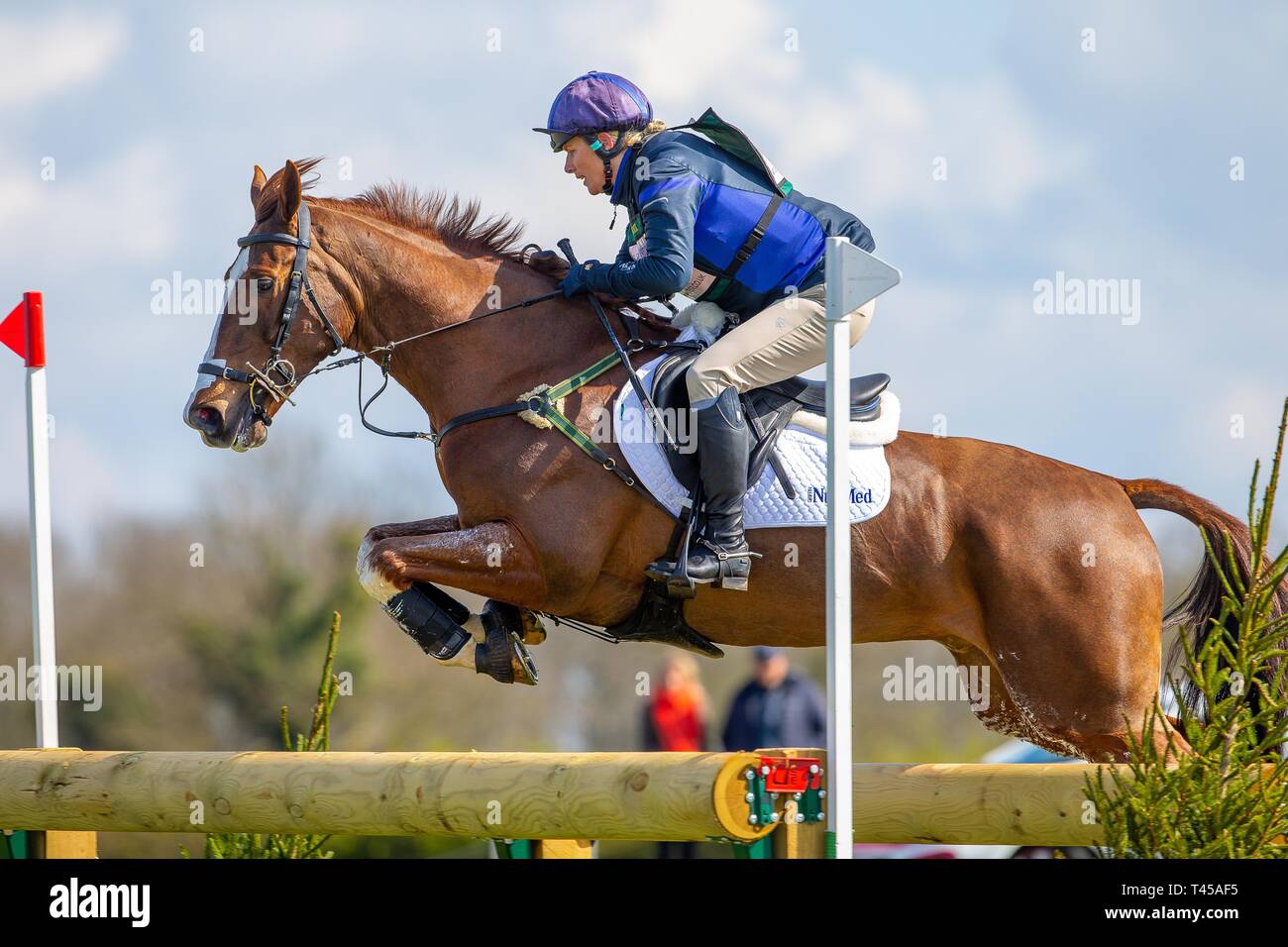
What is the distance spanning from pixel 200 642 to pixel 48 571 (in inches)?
744

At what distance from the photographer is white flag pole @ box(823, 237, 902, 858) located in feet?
12.2

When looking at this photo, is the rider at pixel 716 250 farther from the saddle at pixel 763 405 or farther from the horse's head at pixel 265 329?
the horse's head at pixel 265 329

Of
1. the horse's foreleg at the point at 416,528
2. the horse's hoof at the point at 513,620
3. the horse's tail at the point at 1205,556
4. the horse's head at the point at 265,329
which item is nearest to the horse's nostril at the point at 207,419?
the horse's head at the point at 265,329

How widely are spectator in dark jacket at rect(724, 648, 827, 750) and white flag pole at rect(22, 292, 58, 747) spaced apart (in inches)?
163

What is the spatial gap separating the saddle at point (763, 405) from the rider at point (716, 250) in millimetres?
95

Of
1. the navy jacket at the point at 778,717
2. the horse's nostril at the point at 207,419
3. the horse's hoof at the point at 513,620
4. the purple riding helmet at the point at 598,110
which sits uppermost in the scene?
the purple riding helmet at the point at 598,110

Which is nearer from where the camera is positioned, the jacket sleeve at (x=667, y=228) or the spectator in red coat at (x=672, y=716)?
the jacket sleeve at (x=667, y=228)

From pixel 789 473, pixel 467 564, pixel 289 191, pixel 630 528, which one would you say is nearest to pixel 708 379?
pixel 789 473

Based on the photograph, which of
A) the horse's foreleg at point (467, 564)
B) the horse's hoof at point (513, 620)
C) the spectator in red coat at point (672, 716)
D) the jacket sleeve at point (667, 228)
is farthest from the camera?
the spectator in red coat at point (672, 716)

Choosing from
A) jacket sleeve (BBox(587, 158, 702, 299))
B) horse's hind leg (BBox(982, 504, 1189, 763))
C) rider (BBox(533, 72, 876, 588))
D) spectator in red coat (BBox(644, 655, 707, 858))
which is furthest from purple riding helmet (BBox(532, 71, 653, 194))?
spectator in red coat (BBox(644, 655, 707, 858))

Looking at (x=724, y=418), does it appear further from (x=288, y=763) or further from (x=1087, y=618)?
(x=288, y=763)

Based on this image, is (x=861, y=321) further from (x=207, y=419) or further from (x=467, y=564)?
(x=207, y=419)

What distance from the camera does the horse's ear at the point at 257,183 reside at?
550cm
